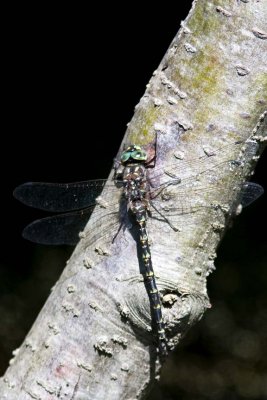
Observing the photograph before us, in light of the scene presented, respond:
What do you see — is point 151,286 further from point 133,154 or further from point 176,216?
point 133,154

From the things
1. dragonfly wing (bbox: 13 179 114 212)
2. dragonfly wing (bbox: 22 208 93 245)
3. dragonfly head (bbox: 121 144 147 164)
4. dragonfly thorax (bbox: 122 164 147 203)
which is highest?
dragonfly head (bbox: 121 144 147 164)

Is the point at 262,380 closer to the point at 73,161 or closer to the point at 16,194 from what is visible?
the point at 73,161

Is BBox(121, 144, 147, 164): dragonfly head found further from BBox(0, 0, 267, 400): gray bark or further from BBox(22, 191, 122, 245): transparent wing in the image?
BBox(22, 191, 122, 245): transparent wing

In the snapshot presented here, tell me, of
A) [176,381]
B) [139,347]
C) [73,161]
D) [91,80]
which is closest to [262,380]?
[176,381]

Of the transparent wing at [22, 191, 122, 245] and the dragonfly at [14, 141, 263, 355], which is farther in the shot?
the transparent wing at [22, 191, 122, 245]

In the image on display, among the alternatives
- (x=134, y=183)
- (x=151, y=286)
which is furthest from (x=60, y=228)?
(x=151, y=286)

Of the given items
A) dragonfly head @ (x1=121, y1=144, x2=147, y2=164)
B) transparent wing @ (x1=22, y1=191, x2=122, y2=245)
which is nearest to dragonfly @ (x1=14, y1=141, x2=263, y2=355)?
dragonfly head @ (x1=121, y1=144, x2=147, y2=164)

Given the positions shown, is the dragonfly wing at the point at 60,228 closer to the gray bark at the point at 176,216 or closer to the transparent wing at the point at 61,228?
the transparent wing at the point at 61,228
